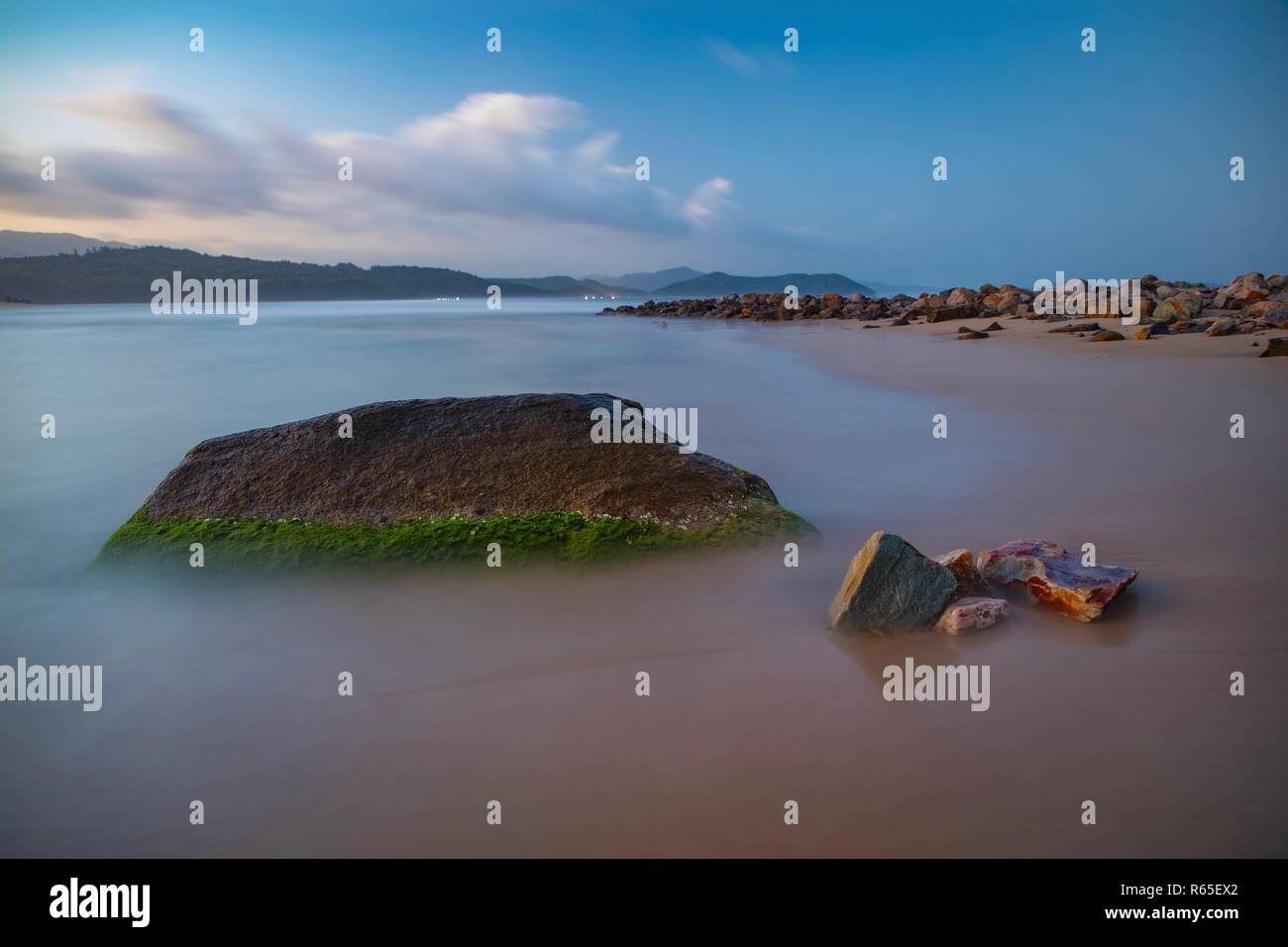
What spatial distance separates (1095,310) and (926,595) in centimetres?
2394

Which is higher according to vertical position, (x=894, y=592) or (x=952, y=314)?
(x=952, y=314)

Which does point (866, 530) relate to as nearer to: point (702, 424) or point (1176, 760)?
point (1176, 760)

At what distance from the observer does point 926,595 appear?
404cm

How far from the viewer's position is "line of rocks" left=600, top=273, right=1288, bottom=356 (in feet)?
54.6

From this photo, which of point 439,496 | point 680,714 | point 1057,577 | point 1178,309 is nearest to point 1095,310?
point 1178,309

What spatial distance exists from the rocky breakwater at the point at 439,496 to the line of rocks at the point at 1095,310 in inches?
490

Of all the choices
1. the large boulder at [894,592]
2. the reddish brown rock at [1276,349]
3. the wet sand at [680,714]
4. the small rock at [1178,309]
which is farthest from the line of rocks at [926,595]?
the small rock at [1178,309]

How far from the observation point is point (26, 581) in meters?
5.27

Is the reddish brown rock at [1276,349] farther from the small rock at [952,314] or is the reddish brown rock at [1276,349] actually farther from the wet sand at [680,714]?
the small rock at [952,314]

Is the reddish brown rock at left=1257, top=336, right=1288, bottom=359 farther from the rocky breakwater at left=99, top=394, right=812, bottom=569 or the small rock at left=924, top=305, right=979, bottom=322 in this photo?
the small rock at left=924, top=305, right=979, bottom=322

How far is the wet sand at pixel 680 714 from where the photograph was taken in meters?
2.71

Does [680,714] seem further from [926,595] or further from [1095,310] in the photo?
[1095,310]
